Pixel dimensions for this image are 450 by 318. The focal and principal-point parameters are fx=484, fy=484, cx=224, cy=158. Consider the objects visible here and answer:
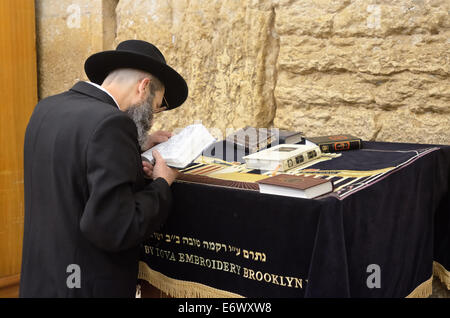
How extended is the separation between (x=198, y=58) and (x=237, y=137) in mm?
1191

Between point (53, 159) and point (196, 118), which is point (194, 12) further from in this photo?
point (53, 159)

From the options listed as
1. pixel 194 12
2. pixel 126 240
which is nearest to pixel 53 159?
pixel 126 240

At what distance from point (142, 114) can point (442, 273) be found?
172cm

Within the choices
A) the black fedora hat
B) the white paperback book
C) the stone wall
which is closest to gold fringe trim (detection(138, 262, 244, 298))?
the white paperback book

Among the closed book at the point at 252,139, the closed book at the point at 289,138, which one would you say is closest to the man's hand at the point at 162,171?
the closed book at the point at 252,139

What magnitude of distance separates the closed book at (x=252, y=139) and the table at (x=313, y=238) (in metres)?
0.39

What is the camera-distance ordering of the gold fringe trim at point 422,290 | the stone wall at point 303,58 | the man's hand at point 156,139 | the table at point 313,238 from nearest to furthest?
the table at point 313,238
the gold fringe trim at point 422,290
the man's hand at point 156,139
the stone wall at point 303,58

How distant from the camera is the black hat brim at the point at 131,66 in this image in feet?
6.63

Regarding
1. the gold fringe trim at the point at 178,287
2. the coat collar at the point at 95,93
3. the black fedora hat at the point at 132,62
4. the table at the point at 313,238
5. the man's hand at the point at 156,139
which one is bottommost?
the gold fringe trim at the point at 178,287

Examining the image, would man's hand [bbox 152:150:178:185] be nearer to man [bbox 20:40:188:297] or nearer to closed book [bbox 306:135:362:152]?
man [bbox 20:40:188:297]

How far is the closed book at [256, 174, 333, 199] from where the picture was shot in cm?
163

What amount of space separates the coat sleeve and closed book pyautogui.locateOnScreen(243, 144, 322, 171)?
22.4 inches

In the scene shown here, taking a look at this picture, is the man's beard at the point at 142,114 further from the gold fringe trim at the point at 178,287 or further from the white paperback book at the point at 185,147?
the gold fringe trim at the point at 178,287
